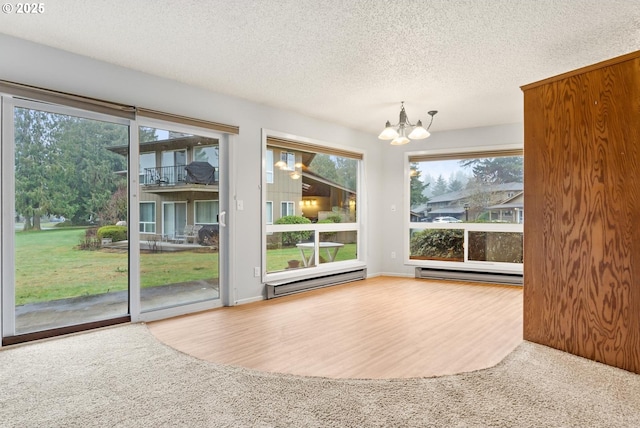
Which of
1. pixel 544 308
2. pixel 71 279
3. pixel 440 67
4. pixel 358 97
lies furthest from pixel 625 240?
pixel 71 279

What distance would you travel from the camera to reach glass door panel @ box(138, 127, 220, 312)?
3771 mm

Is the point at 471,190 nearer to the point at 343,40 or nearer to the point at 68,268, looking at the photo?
the point at 343,40

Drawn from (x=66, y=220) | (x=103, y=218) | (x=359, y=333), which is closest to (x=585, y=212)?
(x=359, y=333)

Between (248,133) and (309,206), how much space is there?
1469 mm

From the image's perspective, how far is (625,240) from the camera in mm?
2525

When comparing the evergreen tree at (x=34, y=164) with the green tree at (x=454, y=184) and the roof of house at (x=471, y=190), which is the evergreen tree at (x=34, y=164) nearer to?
the roof of house at (x=471, y=190)

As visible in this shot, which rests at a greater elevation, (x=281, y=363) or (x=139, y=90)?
(x=139, y=90)

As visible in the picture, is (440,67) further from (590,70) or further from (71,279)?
(71,279)

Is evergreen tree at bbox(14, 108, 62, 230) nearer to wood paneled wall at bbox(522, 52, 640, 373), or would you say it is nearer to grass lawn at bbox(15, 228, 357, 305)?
grass lawn at bbox(15, 228, 357, 305)

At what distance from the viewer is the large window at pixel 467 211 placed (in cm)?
576

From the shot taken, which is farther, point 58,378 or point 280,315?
point 280,315

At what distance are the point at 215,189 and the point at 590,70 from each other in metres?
3.59

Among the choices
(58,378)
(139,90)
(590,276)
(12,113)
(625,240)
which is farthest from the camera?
(139,90)

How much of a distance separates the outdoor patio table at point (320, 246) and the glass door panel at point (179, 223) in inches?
56.0
